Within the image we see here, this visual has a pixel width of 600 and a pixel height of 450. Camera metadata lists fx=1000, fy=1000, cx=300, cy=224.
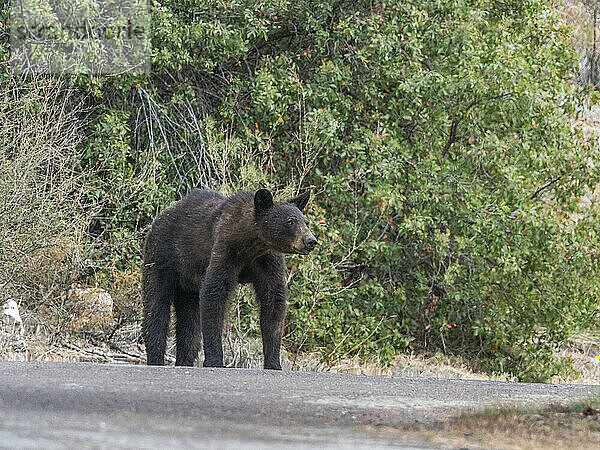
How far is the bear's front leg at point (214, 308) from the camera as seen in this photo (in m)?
8.53

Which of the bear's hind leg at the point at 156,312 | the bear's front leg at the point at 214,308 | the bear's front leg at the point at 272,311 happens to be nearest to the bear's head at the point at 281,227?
the bear's front leg at the point at 272,311

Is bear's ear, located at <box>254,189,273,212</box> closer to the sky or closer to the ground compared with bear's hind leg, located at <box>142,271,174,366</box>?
closer to the sky

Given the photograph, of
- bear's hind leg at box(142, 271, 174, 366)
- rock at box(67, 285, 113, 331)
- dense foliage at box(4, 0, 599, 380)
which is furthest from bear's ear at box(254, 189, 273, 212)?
dense foliage at box(4, 0, 599, 380)

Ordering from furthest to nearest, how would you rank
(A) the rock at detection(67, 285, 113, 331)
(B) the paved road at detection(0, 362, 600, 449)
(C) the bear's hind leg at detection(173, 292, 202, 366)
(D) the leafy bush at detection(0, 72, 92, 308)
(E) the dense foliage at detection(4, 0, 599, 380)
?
(E) the dense foliage at detection(4, 0, 599, 380)
(A) the rock at detection(67, 285, 113, 331)
(D) the leafy bush at detection(0, 72, 92, 308)
(C) the bear's hind leg at detection(173, 292, 202, 366)
(B) the paved road at detection(0, 362, 600, 449)

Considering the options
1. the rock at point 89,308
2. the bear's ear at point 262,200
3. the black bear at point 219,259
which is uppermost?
the bear's ear at point 262,200

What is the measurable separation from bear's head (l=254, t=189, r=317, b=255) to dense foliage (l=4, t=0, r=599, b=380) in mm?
4976

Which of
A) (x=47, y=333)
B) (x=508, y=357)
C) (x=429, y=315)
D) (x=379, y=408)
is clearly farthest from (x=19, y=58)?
(x=379, y=408)

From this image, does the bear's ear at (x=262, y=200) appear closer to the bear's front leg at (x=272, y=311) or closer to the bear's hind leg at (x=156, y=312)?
the bear's front leg at (x=272, y=311)

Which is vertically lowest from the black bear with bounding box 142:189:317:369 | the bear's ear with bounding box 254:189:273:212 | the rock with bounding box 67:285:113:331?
the rock with bounding box 67:285:113:331

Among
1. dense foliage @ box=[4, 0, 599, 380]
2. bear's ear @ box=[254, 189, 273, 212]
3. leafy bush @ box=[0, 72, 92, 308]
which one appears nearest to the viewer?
bear's ear @ box=[254, 189, 273, 212]

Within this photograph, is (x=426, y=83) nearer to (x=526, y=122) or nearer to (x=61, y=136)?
(x=526, y=122)

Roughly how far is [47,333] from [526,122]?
25.1 ft

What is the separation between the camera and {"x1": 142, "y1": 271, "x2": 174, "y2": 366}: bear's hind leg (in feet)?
31.9

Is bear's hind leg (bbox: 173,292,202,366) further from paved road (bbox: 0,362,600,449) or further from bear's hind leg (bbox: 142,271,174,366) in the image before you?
paved road (bbox: 0,362,600,449)
